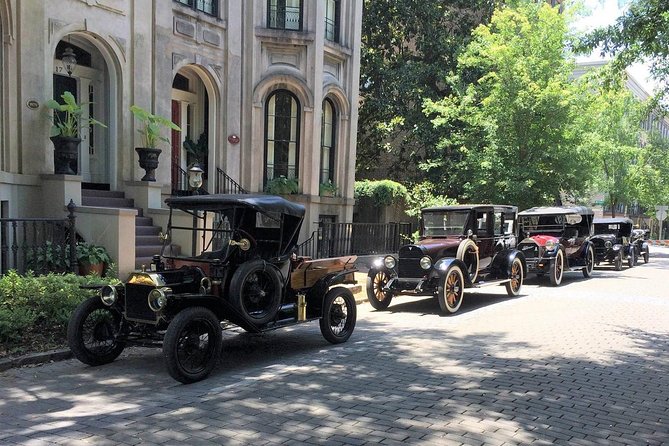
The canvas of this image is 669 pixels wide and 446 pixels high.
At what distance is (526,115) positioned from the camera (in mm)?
19203

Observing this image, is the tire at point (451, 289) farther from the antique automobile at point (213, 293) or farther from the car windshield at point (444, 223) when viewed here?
the antique automobile at point (213, 293)

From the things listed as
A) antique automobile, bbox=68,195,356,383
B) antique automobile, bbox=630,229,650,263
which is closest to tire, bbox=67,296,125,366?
antique automobile, bbox=68,195,356,383

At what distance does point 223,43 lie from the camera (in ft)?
49.3

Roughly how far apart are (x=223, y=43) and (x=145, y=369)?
10.9 meters

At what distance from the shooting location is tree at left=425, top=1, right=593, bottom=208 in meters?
18.9

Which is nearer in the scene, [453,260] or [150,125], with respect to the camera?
[453,260]

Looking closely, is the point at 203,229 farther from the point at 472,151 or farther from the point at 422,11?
the point at 422,11

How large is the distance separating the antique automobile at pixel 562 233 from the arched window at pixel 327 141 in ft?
19.5

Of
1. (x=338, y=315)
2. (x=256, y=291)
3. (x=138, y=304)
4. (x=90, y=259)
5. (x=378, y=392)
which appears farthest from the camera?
(x=90, y=259)

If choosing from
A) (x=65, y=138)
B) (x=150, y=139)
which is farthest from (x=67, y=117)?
(x=150, y=139)

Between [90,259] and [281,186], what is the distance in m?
7.33

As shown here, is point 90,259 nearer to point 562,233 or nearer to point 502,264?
point 502,264

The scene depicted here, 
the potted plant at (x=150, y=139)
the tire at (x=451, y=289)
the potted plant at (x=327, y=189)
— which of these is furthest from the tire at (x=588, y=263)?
the potted plant at (x=150, y=139)

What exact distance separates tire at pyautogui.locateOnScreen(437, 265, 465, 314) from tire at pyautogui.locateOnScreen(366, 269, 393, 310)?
122 centimetres
